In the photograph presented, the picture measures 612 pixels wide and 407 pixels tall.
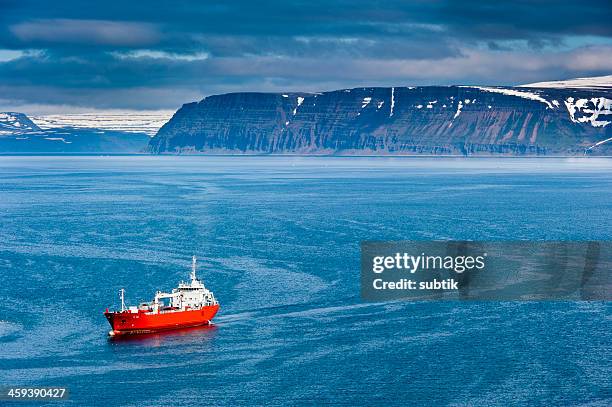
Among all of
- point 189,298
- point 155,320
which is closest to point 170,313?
point 155,320

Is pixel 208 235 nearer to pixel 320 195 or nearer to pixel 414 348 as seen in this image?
pixel 414 348

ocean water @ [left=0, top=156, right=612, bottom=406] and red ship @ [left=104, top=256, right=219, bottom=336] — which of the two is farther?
red ship @ [left=104, top=256, right=219, bottom=336]

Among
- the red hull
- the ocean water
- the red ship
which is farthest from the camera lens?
the red ship

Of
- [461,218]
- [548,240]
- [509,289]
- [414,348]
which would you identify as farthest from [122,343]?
[461,218]

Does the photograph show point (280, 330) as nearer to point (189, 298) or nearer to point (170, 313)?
point (170, 313)

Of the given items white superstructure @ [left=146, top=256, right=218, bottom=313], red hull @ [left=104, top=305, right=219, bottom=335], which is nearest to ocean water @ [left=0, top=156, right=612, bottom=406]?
red hull @ [left=104, top=305, right=219, bottom=335]

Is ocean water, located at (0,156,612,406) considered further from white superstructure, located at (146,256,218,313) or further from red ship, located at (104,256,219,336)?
white superstructure, located at (146,256,218,313)

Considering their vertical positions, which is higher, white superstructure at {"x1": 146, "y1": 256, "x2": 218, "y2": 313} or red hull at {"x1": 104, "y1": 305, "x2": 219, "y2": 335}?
white superstructure at {"x1": 146, "y1": 256, "x2": 218, "y2": 313}

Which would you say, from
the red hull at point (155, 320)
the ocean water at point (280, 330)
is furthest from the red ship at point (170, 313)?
the ocean water at point (280, 330)
